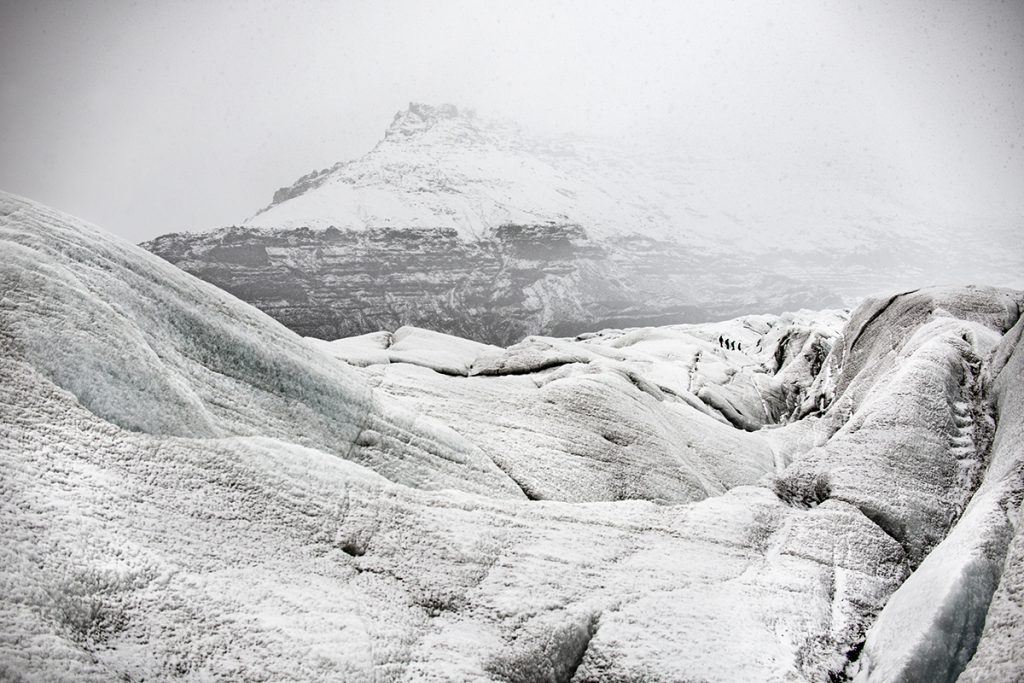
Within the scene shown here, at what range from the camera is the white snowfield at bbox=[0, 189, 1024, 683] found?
4312 millimetres

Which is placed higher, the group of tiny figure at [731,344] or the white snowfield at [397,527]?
the white snowfield at [397,527]

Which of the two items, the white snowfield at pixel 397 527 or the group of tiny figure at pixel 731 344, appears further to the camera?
the group of tiny figure at pixel 731 344

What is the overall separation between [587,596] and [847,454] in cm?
562

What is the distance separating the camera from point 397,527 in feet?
20.5

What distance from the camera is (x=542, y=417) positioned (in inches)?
475

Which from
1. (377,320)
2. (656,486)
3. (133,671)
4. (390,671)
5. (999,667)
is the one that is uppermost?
(999,667)

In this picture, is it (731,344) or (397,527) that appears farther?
(731,344)

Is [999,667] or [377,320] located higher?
[999,667]

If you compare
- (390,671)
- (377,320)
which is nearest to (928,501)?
(390,671)

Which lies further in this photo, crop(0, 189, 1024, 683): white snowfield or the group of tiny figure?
the group of tiny figure

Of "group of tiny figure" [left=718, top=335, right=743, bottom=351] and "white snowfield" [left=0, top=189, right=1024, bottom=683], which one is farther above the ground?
"white snowfield" [left=0, top=189, right=1024, bottom=683]

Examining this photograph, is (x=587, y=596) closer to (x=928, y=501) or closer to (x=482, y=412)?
(x=928, y=501)

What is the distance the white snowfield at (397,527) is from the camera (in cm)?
431

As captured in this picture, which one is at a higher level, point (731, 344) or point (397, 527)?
point (397, 527)
